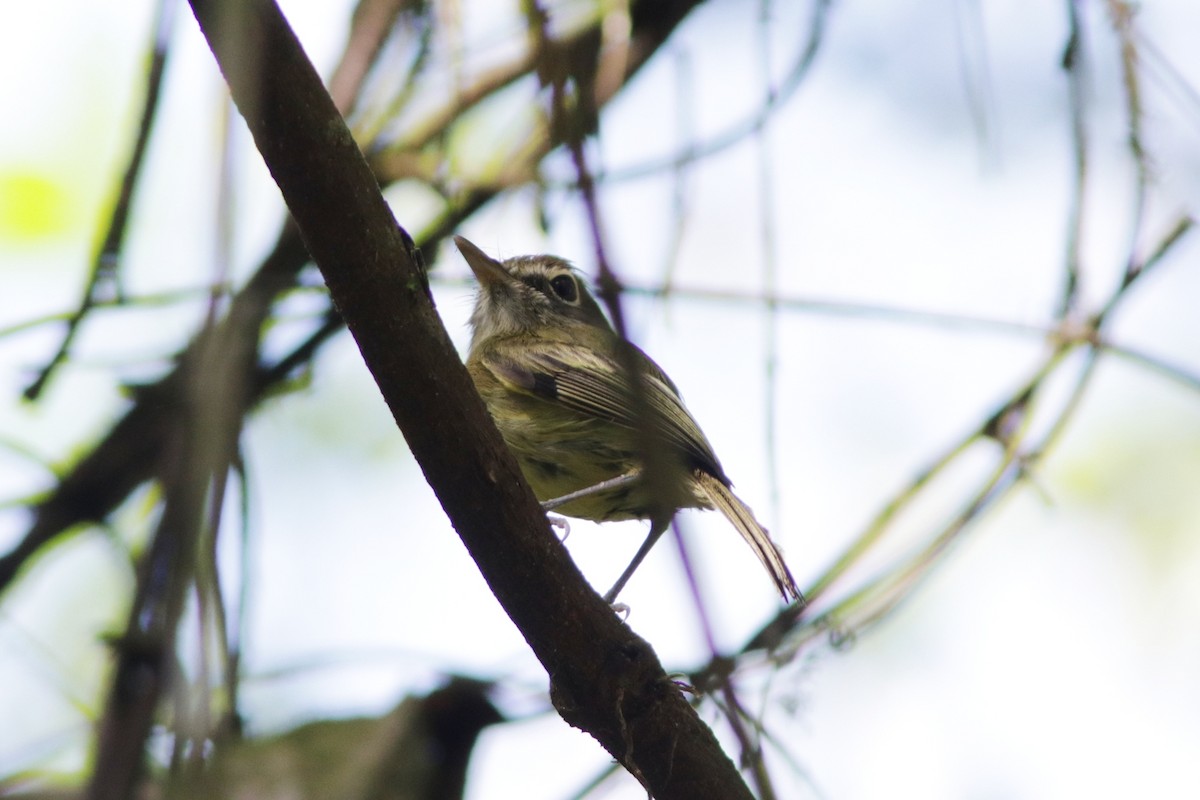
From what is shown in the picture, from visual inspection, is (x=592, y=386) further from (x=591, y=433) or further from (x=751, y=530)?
(x=751, y=530)

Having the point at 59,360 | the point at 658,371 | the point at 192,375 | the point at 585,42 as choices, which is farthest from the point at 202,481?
the point at 585,42

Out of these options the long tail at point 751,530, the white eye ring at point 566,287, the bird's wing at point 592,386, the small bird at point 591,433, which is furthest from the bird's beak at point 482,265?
the long tail at point 751,530

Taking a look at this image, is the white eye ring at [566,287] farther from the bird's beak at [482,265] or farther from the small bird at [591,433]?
the small bird at [591,433]

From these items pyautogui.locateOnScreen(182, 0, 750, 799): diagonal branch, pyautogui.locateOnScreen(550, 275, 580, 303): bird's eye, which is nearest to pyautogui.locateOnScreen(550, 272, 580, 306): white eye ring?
pyautogui.locateOnScreen(550, 275, 580, 303): bird's eye

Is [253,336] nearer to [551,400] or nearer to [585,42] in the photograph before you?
[551,400]

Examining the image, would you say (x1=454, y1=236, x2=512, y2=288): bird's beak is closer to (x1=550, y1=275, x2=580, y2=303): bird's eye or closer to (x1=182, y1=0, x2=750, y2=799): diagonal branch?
(x1=550, y1=275, x2=580, y2=303): bird's eye
